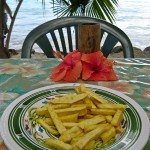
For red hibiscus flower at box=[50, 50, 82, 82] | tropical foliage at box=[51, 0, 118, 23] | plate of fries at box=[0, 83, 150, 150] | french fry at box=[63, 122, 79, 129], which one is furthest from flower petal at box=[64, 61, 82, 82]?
tropical foliage at box=[51, 0, 118, 23]

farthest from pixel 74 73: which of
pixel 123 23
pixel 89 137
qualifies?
pixel 123 23

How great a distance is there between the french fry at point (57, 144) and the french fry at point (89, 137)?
13 millimetres

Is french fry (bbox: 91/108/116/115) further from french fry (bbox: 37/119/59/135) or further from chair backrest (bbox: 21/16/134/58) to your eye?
chair backrest (bbox: 21/16/134/58)

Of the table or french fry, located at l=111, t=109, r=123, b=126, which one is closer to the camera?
french fry, located at l=111, t=109, r=123, b=126

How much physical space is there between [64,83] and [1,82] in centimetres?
16

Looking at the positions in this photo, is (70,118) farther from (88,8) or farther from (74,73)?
(88,8)

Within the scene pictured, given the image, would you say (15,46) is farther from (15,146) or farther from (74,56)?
(15,146)

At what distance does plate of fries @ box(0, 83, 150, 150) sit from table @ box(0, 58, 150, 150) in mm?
88

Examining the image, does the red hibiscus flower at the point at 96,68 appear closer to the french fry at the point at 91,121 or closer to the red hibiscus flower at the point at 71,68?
the red hibiscus flower at the point at 71,68

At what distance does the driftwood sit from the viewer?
689 millimetres

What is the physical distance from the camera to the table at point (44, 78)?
66 cm

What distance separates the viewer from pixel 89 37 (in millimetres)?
697

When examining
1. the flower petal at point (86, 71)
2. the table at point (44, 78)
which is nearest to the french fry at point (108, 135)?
the table at point (44, 78)

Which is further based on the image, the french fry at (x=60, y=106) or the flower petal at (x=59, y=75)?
the flower petal at (x=59, y=75)
